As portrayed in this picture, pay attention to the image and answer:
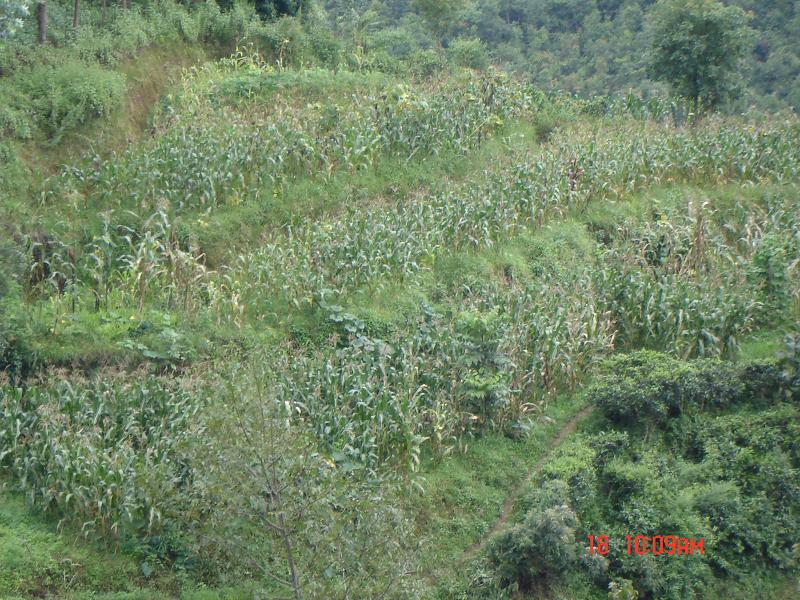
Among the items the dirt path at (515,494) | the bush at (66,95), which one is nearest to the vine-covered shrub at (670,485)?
the dirt path at (515,494)

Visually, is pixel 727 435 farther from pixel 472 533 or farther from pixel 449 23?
pixel 449 23

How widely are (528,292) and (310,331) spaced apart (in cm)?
324

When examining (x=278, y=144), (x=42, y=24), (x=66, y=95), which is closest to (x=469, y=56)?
(x=278, y=144)

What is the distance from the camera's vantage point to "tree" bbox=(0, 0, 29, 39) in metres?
9.80

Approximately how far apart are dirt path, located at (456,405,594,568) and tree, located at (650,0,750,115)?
10667mm

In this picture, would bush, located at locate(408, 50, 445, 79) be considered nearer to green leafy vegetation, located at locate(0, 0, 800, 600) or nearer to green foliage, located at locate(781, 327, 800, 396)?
green leafy vegetation, located at locate(0, 0, 800, 600)

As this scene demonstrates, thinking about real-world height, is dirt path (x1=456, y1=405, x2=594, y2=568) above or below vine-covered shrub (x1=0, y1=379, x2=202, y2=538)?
below

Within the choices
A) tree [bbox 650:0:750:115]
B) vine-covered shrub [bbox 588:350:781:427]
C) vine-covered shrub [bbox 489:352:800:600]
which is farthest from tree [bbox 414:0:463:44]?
vine-covered shrub [bbox 489:352:800:600]

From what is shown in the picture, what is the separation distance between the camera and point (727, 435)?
1125cm

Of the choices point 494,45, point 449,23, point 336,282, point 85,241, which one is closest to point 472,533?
point 336,282

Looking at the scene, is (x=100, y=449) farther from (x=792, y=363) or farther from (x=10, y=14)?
(x=792, y=363)

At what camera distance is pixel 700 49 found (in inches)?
765

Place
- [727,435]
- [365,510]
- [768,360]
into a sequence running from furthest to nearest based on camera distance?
[768,360], [727,435], [365,510]

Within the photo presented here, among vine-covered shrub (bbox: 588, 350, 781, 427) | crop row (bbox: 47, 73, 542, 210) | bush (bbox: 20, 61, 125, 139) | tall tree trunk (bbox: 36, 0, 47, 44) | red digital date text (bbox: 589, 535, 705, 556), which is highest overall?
tall tree trunk (bbox: 36, 0, 47, 44)
